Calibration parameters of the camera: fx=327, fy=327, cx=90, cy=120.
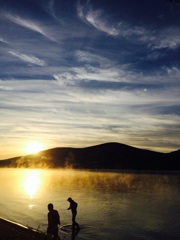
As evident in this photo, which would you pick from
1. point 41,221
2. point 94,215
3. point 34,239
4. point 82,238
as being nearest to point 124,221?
point 94,215

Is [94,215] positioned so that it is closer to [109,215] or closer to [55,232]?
[109,215]

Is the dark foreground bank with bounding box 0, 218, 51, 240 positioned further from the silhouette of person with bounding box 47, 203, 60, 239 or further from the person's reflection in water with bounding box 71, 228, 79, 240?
the person's reflection in water with bounding box 71, 228, 79, 240

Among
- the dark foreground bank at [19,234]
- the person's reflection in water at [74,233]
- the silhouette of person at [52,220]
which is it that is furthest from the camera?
the person's reflection in water at [74,233]

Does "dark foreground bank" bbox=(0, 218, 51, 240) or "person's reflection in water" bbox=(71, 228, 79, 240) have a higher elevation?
"dark foreground bank" bbox=(0, 218, 51, 240)

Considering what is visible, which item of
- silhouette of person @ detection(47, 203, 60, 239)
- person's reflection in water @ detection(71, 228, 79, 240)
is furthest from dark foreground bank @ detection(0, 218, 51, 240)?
person's reflection in water @ detection(71, 228, 79, 240)

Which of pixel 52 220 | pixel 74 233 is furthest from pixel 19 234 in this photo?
pixel 74 233

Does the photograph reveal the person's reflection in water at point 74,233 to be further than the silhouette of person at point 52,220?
Result: Yes

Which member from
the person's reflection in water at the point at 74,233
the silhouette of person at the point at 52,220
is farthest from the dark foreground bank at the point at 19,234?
the person's reflection in water at the point at 74,233

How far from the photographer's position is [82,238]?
2692 cm

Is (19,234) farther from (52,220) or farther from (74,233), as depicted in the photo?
(74,233)

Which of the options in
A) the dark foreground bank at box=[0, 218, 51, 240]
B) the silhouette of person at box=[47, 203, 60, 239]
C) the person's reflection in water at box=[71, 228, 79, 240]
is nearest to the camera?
the dark foreground bank at box=[0, 218, 51, 240]

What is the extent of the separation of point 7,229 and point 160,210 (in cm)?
3229

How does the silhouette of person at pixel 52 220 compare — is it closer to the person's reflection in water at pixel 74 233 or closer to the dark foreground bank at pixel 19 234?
the dark foreground bank at pixel 19 234

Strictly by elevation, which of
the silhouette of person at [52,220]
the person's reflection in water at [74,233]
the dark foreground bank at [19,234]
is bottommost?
the person's reflection in water at [74,233]
